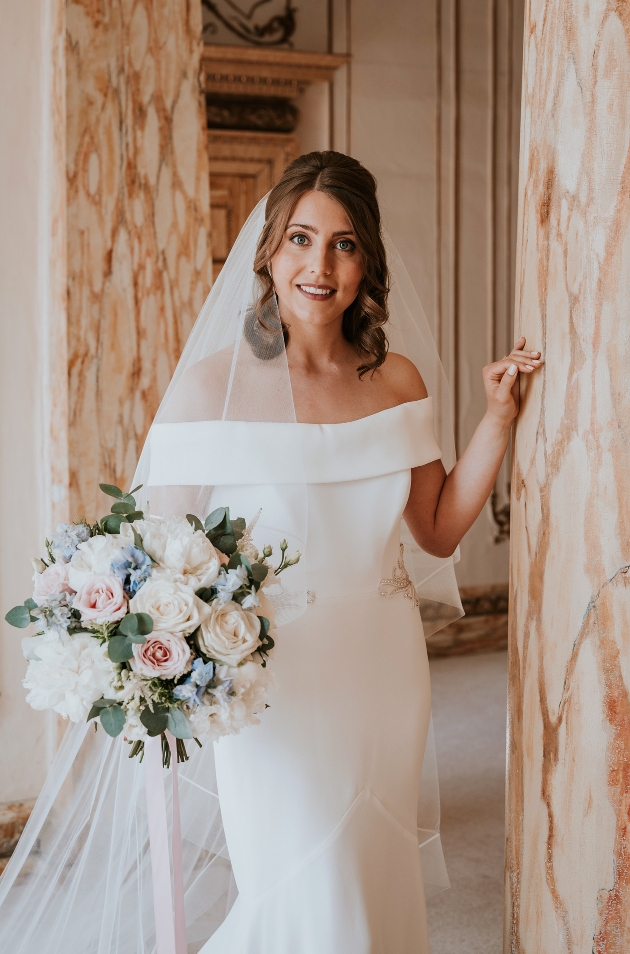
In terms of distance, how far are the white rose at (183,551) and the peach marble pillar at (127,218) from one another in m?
1.95

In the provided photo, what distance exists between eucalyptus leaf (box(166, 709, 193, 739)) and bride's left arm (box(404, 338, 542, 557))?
0.96m

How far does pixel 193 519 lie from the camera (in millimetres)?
1686

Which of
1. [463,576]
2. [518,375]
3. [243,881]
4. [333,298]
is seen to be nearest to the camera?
[518,375]

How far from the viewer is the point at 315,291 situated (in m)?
2.14

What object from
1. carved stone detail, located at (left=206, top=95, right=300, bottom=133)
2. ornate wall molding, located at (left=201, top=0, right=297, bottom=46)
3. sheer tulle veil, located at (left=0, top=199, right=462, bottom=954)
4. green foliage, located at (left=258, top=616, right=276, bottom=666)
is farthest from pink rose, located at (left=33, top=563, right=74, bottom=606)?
ornate wall molding, located at (left=201, top=0, right=297, bottom=46)

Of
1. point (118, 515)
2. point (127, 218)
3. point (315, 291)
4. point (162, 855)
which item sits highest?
point (127, 218)

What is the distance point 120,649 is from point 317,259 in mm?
1041

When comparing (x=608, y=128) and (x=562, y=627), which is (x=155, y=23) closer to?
(x=608, y=128)

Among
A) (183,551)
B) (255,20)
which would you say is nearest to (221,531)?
(183,551)

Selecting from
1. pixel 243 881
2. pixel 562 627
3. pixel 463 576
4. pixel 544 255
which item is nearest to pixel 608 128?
pixel 544 255

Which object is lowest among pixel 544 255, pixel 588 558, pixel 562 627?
pixel 562 627

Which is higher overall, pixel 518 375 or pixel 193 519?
pixel 518 375

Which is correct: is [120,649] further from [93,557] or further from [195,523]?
[195,523]

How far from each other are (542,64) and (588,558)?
83 centimetres
